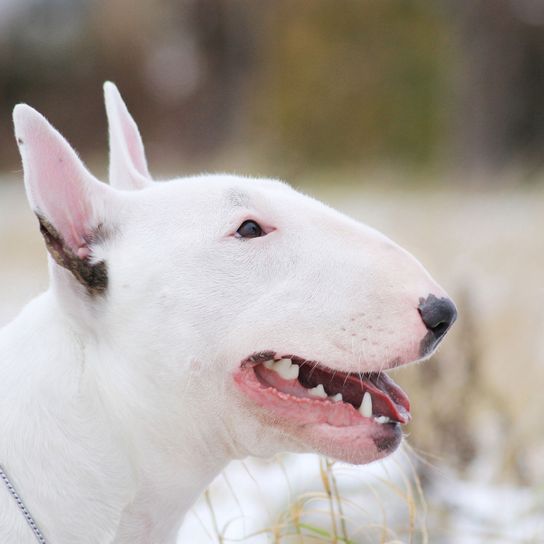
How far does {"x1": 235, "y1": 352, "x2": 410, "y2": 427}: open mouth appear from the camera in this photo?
2217mm

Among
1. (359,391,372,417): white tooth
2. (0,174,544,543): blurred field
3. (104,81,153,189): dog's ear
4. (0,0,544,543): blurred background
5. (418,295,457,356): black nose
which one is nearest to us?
(418,295,457,356): black nose

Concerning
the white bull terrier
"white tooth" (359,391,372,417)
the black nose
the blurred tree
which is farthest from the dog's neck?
the blurred tree

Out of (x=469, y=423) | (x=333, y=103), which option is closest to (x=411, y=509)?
(x=469, y=423)

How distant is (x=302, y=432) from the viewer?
224 cm

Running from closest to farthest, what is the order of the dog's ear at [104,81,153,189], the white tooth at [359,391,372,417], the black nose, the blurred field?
the black nose
the white tooth at [359,391,372,417]
the dog's ear at [104,81,153,189]
the blurred field

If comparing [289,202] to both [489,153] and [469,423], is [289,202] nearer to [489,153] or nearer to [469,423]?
[469,423]

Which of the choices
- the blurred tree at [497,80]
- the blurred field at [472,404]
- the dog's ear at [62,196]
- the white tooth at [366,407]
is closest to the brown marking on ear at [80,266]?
the dog's ear at [62,196]

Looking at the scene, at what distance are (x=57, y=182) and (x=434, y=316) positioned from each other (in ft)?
2.73

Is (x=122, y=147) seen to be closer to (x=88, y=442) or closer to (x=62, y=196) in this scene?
(x=62, y=196)

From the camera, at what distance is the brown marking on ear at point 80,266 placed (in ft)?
7.25

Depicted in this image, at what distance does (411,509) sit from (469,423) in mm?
1817

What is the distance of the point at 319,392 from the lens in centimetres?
227

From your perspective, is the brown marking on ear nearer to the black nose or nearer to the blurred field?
the black nose

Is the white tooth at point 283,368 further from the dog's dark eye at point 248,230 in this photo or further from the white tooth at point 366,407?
the dog's dark eye at point 248,230
